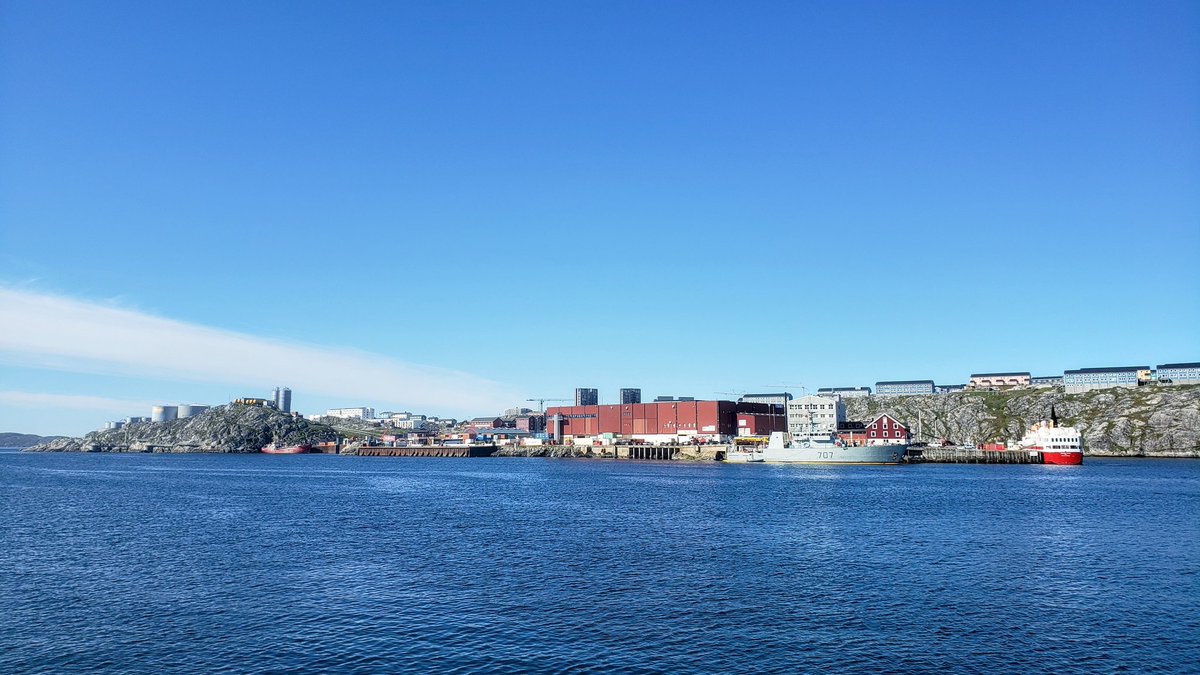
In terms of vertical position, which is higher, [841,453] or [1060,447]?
[1060,447]

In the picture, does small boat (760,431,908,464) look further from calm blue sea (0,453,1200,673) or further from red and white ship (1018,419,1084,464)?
calm blue sea (0,453,1200,673)

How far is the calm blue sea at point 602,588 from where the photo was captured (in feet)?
102

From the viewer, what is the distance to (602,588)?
140 feet

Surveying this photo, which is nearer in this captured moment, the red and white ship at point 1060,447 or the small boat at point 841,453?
the small boat at point 841,453

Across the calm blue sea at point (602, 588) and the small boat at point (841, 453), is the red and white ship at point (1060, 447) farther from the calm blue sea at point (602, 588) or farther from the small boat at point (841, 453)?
the calm blue sea at point (602, 588)

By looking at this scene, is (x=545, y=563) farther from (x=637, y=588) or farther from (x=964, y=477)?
(x=964, y=477)

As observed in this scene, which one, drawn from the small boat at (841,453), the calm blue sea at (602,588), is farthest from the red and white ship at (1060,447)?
the calm blue sea at (602,588)

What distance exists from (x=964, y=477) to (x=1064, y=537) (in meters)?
86.1

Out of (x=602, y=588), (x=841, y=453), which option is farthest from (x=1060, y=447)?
(x=602, y=588)

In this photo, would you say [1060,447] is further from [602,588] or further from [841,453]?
[602,588]

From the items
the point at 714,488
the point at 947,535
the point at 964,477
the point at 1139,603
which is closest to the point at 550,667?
the point at 1139,603

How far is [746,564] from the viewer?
50.5 metres

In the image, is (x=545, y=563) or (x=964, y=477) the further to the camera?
(x=964, y=477)

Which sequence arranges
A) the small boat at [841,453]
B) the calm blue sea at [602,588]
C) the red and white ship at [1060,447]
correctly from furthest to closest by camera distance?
1. the red and white ship at [1060,447]
2. the small boat at [841,453]
3. the calm blue sea at [602,588]
